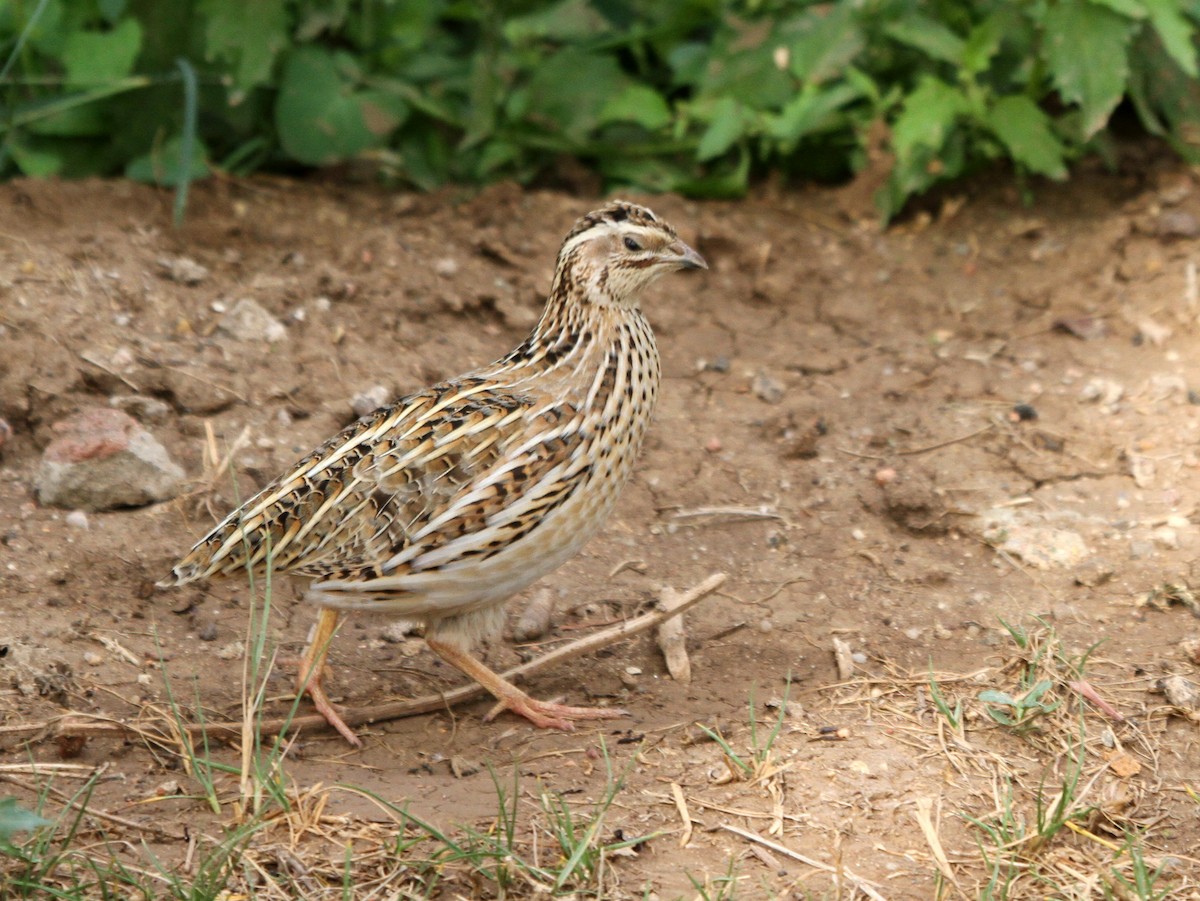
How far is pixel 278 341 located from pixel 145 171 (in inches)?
58.4

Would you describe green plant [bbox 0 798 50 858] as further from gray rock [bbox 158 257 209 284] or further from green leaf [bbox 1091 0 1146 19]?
green leaf [bbox 1091 0 1146 19]

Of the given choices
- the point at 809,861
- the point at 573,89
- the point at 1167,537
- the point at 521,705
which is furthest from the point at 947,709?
the point at 573,89

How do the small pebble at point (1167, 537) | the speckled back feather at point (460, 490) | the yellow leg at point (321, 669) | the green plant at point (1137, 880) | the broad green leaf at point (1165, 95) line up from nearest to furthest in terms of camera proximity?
the green plant at point (1137, 880) → the speckled back feather at point (460, 490) → the yellow leg at point (321, 669) → the small pebble at point (1167, 537) → the broad green leaf at point (1165, 95)

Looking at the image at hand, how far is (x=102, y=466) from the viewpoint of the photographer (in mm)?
5547

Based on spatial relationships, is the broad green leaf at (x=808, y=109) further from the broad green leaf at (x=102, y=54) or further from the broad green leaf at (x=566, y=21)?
the broad green leaf at (x=102, y=54)

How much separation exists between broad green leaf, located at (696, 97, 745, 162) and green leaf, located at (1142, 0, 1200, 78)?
1.93m

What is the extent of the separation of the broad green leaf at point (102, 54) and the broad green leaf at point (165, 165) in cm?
43

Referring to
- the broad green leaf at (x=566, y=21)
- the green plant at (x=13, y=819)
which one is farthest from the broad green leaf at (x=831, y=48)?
the green plant at (x=13, y=819)

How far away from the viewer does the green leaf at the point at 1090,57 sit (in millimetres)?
6754

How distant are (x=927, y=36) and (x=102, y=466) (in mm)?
4271

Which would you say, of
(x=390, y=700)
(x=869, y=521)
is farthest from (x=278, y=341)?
(x=869, y=521)

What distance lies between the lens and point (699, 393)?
22.4 feet

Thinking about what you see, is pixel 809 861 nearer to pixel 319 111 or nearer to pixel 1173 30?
pixel 1173 30

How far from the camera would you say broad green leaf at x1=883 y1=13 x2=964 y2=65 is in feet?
23.4
